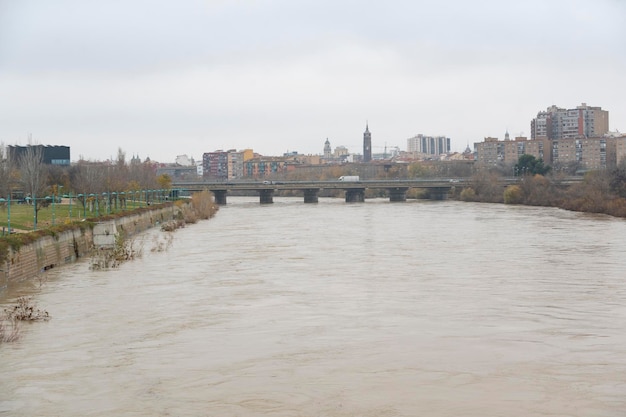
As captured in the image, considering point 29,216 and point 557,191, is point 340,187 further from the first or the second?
point 29,216

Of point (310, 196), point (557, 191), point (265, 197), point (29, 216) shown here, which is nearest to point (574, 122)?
point (310, 196)

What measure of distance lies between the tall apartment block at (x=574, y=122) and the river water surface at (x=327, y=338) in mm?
145398

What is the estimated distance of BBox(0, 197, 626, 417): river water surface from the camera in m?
10.9

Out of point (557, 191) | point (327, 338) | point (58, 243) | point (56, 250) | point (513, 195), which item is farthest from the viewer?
point (513, 195)

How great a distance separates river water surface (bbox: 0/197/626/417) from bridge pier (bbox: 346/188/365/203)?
60666 mm

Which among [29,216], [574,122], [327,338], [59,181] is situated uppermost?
[574,122]

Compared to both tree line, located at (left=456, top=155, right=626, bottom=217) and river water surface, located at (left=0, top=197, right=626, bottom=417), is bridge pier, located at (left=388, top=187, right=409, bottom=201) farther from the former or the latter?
river water surface, located at (left=0, top=197, right=626, bottom=417)

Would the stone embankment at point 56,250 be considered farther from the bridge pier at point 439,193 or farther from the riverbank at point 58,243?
the bridge pier at point 439,193

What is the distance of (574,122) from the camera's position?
552 feet

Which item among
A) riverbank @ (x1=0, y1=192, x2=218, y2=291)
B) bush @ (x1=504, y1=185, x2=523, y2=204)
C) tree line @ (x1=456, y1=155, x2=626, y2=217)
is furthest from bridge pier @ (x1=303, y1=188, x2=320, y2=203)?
riverbank @ (x1=0, y1=192, x2=218, y2=291)

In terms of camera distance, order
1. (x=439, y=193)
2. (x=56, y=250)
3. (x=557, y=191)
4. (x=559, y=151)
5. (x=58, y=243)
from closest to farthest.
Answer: (x=56, y=250) < (x=58, y=243) < (x=557, y=191) < (x=439, y=193) < (x=559, y=151)

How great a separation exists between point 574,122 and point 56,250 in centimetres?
15428

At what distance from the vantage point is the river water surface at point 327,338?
10.9 metres

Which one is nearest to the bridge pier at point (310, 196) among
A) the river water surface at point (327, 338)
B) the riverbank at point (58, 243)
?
the riverbank at point (58, 243)
